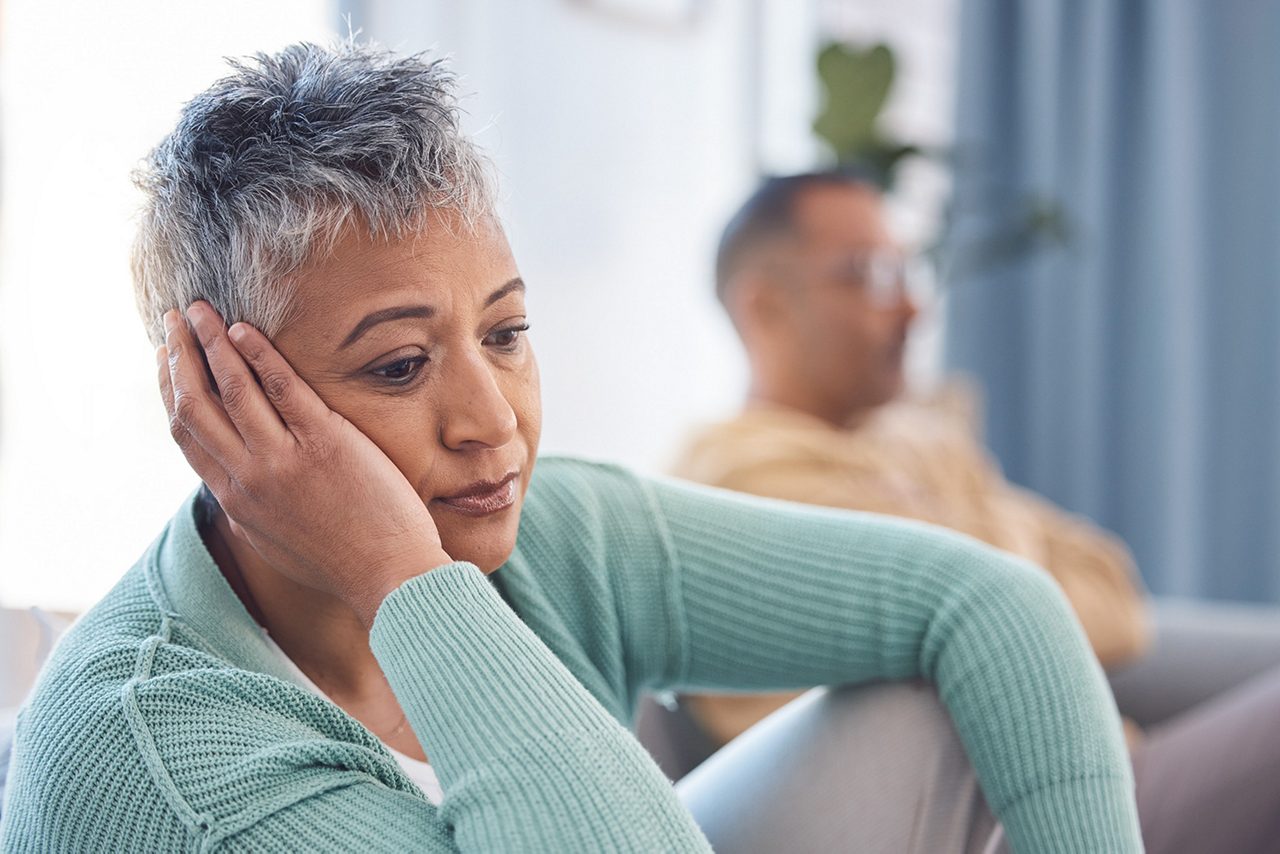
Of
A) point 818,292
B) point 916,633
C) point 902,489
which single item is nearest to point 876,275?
point 818,292

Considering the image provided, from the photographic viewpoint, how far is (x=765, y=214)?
7.33 feet

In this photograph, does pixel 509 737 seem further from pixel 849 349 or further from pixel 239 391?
pixel 849 349

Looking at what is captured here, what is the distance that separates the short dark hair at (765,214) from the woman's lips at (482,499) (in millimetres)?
1395

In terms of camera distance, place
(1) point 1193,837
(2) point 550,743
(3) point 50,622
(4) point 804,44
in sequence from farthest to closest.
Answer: (4) point 804,44, (1) point 1193,837, (3) point 50,622, (2) point 550,743

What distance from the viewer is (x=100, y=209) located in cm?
178

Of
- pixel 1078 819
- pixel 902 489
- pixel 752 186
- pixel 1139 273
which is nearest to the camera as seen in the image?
pixel 1078 819

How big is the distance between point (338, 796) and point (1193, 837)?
3.51 ft

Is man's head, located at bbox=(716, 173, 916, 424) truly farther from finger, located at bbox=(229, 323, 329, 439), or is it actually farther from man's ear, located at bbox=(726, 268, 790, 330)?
finger, located at bbox=(229, 323, 329, 439)

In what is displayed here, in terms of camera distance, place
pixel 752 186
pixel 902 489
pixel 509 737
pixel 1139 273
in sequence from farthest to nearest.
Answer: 1. pixel 1139 273
2. pixel 752 186
3. pixel 902 489
4. pixel 509 737

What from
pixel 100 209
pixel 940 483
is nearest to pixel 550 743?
pixel 100 209

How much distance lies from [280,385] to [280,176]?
5.4 inches

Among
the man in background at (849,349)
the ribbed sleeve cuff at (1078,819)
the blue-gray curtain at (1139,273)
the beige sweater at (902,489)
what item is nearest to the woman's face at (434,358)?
the ribbed sleeve cuff at (1078,819)

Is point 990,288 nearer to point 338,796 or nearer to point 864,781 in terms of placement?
point 864,781

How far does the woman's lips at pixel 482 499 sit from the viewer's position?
90cm
